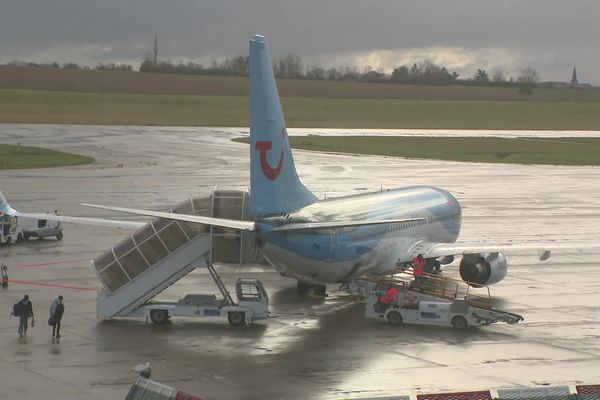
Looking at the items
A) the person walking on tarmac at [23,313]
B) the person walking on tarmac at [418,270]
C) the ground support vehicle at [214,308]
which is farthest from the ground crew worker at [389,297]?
the person walking on tarmac at [23,313]

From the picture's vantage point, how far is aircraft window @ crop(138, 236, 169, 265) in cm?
3972

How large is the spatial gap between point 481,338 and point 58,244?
27993 millimetres

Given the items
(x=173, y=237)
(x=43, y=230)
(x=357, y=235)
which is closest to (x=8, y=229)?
(x=43, y=230)

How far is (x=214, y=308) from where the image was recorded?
39.1 metres

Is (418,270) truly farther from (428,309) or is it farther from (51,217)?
(51,217)

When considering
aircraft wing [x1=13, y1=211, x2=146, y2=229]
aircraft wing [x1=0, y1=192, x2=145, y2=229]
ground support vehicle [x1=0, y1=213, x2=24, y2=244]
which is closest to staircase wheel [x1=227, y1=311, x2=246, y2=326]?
aircraft wing [x1=13, y1=211, x2=146, y2=229]

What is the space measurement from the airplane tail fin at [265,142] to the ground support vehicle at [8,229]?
23150 mm

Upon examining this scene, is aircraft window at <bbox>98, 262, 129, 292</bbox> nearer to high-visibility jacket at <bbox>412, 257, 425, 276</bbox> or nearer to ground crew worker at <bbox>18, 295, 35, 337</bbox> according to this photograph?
Answer: ground crew worker at <bbox>18, 295, 35, 337</bbox>

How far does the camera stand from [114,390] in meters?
29.6

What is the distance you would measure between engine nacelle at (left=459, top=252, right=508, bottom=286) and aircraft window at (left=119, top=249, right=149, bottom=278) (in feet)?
46.5

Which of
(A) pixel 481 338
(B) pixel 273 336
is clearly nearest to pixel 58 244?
(B) pixel 273 336

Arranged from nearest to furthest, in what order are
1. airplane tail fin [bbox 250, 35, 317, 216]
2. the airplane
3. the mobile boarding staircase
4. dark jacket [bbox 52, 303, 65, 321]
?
dark jacket [bbox 52, 303, 65, 321] < the airplane < airplane tail fin [bbox 250, 35, 317, 216] < the mobile boarding staircase

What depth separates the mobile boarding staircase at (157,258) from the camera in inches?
1551

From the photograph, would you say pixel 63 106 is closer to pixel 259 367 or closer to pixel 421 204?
pixel 421 204
